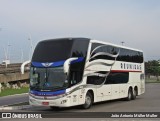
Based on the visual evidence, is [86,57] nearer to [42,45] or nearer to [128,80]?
[42,45]

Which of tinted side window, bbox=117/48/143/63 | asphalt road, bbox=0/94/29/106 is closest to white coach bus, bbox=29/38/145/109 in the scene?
tinted side window, bbox=117/48/143/63

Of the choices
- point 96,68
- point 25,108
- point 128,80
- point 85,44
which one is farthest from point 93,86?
point 128,80

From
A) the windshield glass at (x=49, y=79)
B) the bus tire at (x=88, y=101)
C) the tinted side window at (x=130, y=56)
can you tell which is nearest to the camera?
the windshield glass at (x=49, y=79)

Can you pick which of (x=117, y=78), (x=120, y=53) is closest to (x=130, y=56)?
(x=120, y=53)

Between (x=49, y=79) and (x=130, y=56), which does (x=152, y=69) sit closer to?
(x=130, y=56)

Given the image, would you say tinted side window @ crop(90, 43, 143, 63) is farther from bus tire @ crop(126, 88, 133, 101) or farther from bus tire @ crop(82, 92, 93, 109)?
bus tire @ crop(126, 88, 133, 101)

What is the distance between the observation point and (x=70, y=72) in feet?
61.8

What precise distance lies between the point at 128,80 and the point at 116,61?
Answer: 283 cm

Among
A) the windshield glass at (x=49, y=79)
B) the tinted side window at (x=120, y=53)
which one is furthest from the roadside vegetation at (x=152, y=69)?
the windshield glass at (x=49, y=79)

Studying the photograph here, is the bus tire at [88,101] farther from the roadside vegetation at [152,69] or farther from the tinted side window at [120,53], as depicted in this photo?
the roadside vegetation at [152,69]

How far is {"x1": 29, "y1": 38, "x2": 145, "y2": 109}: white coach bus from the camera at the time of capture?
18672 millimetres

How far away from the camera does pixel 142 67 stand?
2978 cm

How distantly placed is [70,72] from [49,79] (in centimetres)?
107

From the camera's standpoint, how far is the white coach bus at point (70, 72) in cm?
1867
